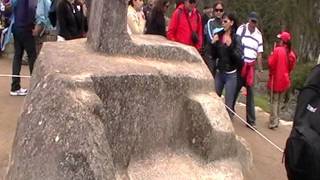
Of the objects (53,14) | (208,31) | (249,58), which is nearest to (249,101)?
(249,58)

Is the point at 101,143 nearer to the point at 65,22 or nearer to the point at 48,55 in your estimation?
the point at 48,55

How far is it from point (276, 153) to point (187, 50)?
276cm

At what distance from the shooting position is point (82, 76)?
173 inches

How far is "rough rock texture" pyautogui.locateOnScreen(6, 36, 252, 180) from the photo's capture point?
13.3ft

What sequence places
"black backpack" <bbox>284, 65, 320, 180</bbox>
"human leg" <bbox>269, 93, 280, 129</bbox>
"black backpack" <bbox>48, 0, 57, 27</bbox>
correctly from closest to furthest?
1. "black backpack" <bbox>284, 65, 320, 180</bbox>
2. "black backpack" <bbox>48, 0, 57, 27</bbox>
3. "human leg" <bbox>269, 93, 280, 129</bbox>

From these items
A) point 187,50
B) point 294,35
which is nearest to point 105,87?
point 187,50

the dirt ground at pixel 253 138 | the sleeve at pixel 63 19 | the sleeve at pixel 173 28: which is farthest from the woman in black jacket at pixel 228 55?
the sleeve at pixel 63 19

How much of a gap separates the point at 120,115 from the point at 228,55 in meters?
3.67

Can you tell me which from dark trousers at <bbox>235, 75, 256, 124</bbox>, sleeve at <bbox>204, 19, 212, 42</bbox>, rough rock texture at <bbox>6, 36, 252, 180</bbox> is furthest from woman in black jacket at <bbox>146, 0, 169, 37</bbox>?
rough rock texture at <bbox>6, 36, 252, 180</bbox>

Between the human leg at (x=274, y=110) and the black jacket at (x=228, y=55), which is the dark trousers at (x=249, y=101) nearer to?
the black jacket at (x=228, y=55)

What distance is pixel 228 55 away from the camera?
26.2ft

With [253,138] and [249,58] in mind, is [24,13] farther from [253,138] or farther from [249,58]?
[253,138]

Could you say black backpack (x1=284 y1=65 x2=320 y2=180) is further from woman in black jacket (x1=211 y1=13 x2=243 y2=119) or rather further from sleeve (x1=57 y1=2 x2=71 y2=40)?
sleeve (x1=57 y1=2 x2=71 y2=40)

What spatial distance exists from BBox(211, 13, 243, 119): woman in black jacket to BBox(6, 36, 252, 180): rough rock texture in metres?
2.45
